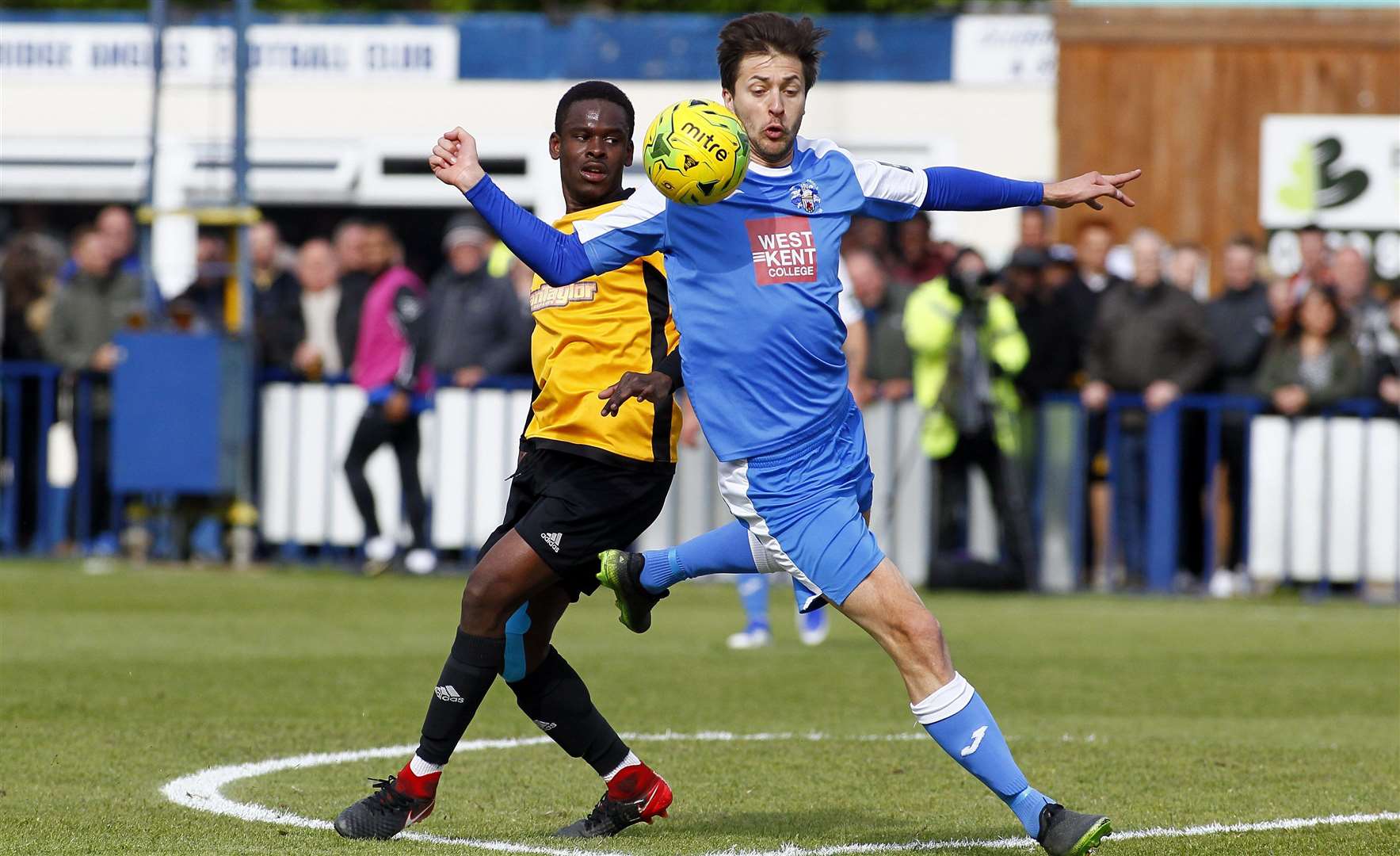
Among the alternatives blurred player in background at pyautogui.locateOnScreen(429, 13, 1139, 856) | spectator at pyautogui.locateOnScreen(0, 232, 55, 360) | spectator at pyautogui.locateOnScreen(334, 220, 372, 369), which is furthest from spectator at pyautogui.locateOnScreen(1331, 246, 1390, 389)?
blurred player in background at pyautogui.locateOnScreen(429, 13, 1139, 856)

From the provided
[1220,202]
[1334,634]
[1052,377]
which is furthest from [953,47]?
[1334,634]

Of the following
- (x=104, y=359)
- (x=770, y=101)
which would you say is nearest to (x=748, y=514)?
(x=770, y=101)

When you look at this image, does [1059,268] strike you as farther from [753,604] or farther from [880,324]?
[753,604]

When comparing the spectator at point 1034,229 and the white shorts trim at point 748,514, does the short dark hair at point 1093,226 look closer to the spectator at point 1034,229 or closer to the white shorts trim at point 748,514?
the spectator at point 1034,229

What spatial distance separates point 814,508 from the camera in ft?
19.3

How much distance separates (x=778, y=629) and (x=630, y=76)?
14.6 m

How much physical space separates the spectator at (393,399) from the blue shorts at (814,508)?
31.6ft

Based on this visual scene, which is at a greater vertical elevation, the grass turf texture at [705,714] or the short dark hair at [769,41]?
the short dark hair at [769,41]

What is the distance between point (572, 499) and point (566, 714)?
27.8 inches

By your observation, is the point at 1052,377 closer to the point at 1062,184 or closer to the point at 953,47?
the point at 1062,184

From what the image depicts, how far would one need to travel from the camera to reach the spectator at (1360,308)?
49.6 ft

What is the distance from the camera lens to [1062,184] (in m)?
6.15

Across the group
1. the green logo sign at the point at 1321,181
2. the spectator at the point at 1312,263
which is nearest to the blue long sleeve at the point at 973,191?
the spectator at the point at 1312,263

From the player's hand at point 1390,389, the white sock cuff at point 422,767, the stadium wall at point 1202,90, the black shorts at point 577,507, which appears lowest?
the white sock cuff at point 422,767
